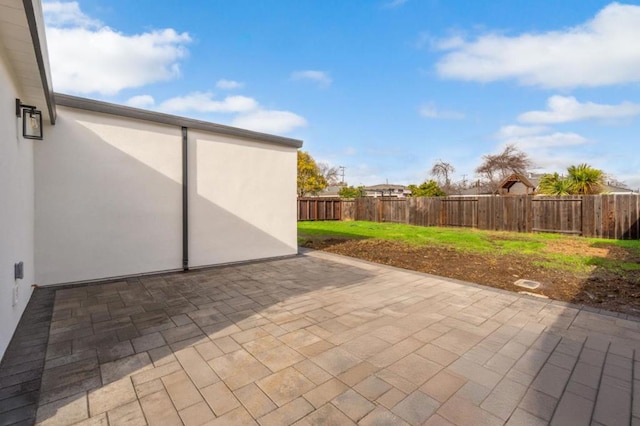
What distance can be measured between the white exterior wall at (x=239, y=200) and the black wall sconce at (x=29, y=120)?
6.56 ft

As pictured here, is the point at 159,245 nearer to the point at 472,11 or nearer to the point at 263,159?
the point at 263,159

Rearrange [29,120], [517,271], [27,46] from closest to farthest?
[27,46] < [29,120] < [517,271]

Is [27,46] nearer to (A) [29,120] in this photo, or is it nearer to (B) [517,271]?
→ (A) [29,120]

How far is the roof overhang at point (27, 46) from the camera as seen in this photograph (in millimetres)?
1839

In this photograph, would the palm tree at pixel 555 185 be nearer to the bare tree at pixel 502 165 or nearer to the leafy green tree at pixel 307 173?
the bare tree at pixel 502 165

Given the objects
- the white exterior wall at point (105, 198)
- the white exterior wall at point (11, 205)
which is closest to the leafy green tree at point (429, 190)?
the white exterior wall at point (105, 198)

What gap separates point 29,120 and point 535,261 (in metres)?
8.60

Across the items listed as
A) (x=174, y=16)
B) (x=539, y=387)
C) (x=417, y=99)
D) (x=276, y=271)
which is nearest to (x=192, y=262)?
(x=276, y=271)

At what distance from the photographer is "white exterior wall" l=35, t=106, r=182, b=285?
3959 millimetres

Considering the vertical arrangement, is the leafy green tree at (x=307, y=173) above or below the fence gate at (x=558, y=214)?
above

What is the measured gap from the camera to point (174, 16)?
265 inches

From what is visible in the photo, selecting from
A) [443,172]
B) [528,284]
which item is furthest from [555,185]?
[443,172]

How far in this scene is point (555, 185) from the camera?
12.5 m

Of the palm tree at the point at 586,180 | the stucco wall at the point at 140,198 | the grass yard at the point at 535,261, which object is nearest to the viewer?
the stucco wall at the point at 140,198
